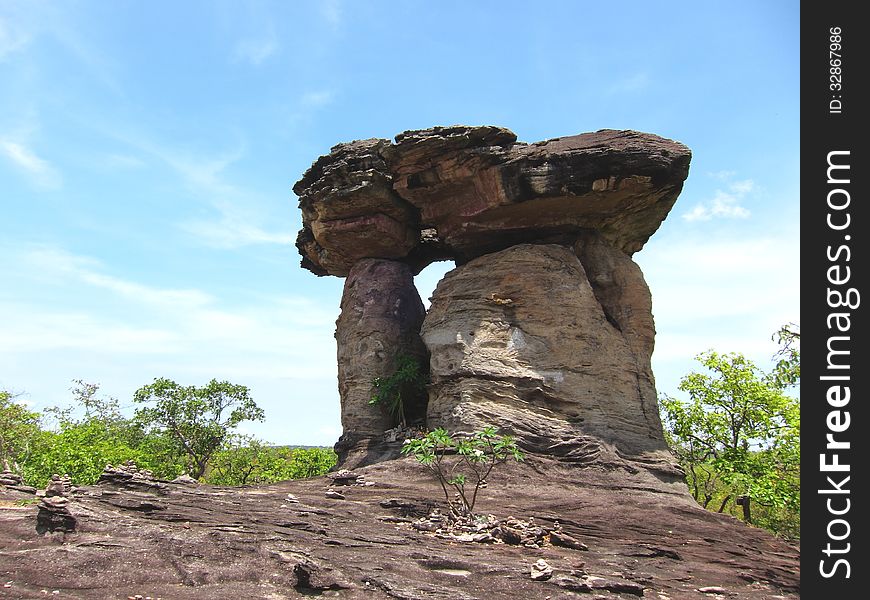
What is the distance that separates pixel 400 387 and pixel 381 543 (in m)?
6.77

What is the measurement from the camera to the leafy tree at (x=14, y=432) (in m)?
20.2

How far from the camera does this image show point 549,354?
516 inches

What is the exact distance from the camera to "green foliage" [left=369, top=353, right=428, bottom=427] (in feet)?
45.9

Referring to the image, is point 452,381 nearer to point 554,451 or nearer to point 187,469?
point 554,451

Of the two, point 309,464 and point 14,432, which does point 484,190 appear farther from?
point 14,432

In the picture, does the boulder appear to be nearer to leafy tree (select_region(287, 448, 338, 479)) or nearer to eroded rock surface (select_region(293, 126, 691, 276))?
eroded rock surface (select_region(293, 126, 691, 276))

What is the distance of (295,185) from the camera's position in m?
16.6

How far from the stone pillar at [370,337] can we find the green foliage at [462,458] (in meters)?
2.56

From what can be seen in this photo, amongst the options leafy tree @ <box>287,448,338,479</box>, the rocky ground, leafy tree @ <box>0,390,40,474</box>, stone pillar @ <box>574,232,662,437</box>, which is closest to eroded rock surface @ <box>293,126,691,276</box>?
stone pillar @ <box>574,232,662,437</box>

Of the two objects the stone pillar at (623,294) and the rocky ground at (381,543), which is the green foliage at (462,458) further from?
the stone pillar at (623,294)

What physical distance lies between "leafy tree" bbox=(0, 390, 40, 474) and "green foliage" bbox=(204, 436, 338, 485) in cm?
641
